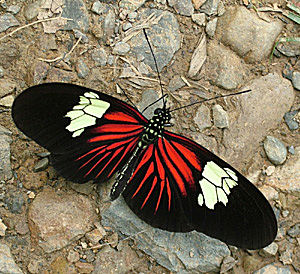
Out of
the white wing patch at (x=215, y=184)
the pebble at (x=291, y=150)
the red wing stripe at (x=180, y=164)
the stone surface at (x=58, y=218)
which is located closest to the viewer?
the white wing patch at (x=215, y=184)

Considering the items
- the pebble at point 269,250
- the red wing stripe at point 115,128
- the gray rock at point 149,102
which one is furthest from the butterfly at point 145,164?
the pebble at point 269,250

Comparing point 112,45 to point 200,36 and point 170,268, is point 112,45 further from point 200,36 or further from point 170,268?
point 170,268

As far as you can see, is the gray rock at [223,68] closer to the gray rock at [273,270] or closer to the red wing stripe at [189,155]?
the red wing stripe at [189,155]

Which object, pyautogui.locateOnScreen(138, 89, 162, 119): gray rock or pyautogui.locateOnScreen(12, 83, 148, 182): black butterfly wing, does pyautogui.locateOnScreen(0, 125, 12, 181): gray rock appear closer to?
pyautogui.locateOnScreen(12, 83, 148, 182): black butterfly wing

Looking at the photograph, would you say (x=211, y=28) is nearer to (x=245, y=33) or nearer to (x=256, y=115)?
(x=245, y=33)

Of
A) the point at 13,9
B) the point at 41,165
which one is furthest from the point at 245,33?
the point at 41,165

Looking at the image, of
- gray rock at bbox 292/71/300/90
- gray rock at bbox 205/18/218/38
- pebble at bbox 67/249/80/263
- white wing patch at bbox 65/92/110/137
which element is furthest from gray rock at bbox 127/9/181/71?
pebble at bbox 67/249/80/263

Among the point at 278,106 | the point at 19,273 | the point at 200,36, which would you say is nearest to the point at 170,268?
the point at 19,273
